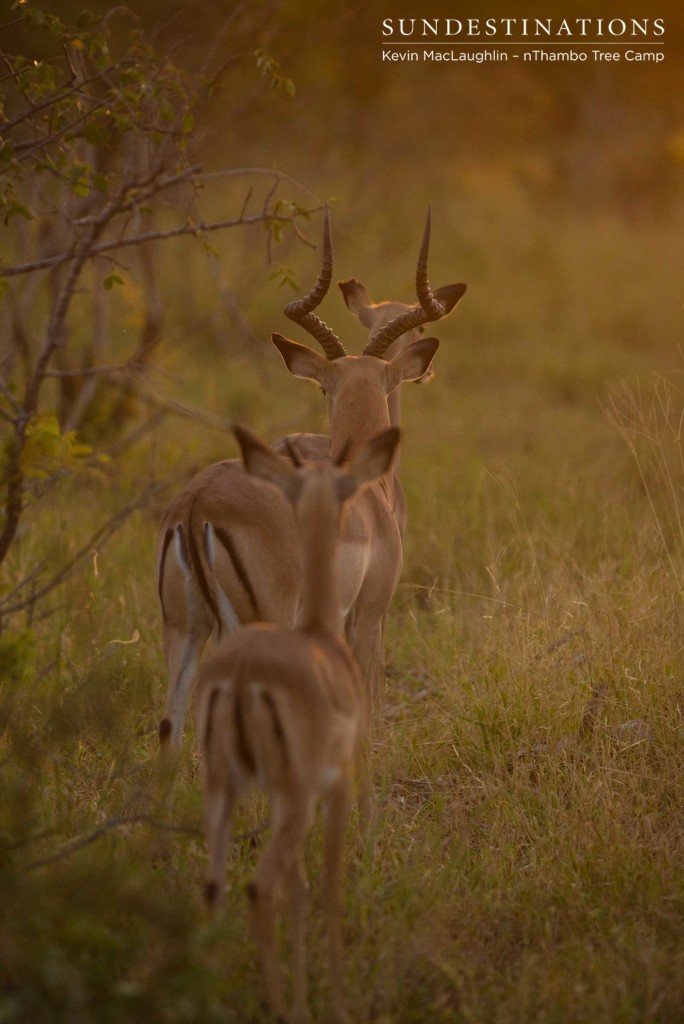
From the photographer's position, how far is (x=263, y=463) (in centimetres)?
275

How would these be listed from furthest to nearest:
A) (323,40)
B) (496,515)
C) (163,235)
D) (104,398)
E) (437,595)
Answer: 1. (323,40)
2. (104,398)
3. (496,515)
4. (437,595)
5. (163,235)

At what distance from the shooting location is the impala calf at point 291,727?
2402 millimetres

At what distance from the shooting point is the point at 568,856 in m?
3.44

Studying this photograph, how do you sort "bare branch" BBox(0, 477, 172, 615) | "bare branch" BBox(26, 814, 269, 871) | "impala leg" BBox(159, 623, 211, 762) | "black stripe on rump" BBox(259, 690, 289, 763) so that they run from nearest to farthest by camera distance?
"black stripe on rump" BBox(259, 690, 289, 763), "bare branch" BBox(26, 814, 269, 871), "bare branch" BBox(0, 477, 172, 615), "impala leg" BBox(159, 623, 211, 762)

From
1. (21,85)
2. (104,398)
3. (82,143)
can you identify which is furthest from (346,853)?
(104,398)

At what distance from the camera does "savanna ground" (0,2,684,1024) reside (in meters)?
2.56

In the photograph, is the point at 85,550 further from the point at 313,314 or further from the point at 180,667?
the point at 313,314

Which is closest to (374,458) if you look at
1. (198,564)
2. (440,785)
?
(198,564)

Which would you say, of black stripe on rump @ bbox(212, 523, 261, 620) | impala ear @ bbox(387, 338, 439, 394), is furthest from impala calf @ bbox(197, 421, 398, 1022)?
impala ear @ bbox(387, 338, 439, 394)

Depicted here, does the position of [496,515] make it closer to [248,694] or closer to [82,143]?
[82,143]

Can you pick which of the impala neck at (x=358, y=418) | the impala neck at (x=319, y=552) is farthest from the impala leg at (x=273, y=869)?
the impala neck at (x=358, y=418)

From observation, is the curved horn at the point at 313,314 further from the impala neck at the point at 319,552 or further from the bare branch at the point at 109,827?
the bare branch at the point at 109,827

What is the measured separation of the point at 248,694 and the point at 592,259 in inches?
535

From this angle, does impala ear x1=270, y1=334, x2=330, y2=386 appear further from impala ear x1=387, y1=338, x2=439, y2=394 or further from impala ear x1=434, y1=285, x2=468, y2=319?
impala ear x1=434, y1=285, x2=468, y2=319
